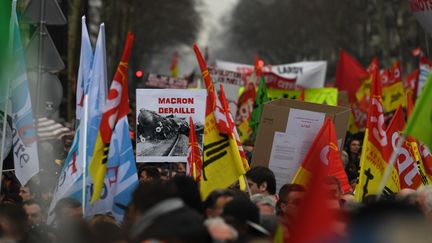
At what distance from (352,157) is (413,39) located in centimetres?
3721

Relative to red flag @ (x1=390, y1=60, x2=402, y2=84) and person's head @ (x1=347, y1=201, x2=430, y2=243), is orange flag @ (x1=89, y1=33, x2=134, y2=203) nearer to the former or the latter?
person's head @ (x1=347, y1=201, x2=430, y2=243)

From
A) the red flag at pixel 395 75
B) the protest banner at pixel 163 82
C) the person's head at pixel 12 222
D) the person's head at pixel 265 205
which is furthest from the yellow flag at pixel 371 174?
the protest banner at pixel 163 82

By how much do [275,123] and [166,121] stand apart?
1.00m

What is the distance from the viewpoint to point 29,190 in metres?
10.2

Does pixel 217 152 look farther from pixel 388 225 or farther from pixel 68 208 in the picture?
pixel 388 225

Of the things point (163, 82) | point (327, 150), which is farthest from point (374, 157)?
point (163, 82)

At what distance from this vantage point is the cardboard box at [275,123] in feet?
38.3

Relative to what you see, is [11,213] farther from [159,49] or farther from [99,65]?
[159,49]

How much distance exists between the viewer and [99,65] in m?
9.66

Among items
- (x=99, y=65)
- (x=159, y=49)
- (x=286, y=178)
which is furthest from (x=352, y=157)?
(x=159, y=49)

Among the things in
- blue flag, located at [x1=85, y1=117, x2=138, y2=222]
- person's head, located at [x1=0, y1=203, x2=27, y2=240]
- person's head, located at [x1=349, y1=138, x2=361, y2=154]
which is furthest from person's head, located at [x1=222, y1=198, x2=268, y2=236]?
person's head, located at [x1=349, y1=138, x2=361, y2=154]

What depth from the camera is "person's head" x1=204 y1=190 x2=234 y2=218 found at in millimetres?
7395

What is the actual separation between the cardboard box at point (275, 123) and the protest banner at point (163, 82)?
1132cm

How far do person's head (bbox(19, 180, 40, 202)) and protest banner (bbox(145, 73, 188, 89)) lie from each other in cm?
1280
